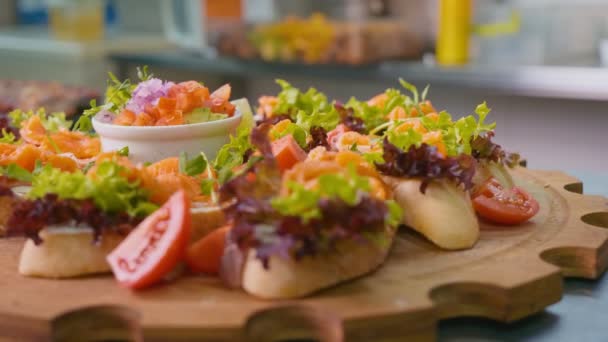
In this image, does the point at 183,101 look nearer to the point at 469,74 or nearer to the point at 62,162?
the point at 62,162

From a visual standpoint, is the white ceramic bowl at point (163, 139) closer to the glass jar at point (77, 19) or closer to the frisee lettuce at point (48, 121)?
the frisee lettuce at point (48, 121)

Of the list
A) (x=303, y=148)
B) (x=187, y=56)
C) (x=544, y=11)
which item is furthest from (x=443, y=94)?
(x=303, y=148)

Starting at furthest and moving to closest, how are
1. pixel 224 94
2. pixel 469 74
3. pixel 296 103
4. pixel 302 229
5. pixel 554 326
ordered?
pixel 469 74
pixel 296 103
pixel 224 94
pixel 554 326
pixel 302 229

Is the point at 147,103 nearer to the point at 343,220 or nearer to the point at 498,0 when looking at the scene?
the point at 343,220

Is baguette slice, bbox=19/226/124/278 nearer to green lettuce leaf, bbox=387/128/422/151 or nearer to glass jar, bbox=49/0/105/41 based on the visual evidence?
green lettuce leaf, bbox=387/128/422/151

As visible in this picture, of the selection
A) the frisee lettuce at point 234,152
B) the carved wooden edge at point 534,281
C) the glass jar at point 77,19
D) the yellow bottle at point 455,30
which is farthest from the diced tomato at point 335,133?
the glass jar at point 77,19

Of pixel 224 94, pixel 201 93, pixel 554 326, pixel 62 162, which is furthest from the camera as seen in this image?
pixel 224 94

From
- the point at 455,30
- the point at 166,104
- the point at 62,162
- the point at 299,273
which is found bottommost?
the point at 299,273

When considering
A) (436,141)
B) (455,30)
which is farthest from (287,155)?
(455,30)
